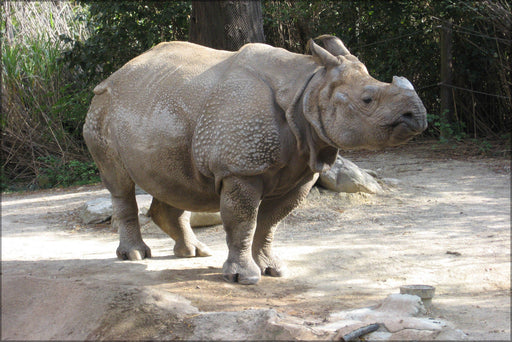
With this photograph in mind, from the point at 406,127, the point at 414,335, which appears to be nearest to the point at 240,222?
the point at 406,127

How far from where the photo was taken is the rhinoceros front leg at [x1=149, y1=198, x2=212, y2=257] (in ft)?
19.7

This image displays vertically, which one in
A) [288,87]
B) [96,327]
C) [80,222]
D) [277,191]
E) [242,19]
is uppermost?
[242,19]

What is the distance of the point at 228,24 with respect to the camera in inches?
326

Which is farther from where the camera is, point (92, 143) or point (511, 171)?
point (511, 171)

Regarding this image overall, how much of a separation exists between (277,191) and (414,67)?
9.17 m

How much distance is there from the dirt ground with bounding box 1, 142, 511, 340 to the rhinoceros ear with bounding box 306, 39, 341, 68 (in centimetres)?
173

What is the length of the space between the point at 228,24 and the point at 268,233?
3.89 m

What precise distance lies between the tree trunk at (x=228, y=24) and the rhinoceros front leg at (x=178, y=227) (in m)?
3.06

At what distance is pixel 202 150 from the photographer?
467cm

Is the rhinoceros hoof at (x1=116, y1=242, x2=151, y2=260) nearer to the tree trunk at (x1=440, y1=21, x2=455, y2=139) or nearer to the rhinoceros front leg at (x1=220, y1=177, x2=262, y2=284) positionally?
the rhinoceros front leg at (x1=220, y1=177, x2=262, y2=284)

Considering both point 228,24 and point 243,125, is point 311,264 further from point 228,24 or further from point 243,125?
point 228,24

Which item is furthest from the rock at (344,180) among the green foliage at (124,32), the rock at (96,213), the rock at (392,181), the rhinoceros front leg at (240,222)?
the green foliage at (124,32)

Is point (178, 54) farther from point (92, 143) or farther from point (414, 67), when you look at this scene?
point (414, 67)

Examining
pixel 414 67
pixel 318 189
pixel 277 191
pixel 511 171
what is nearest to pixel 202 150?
pixel 277 191
